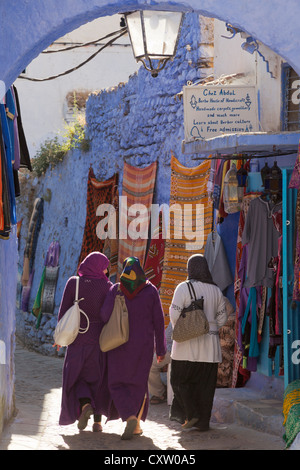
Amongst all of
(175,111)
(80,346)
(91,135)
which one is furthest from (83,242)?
(80,346)

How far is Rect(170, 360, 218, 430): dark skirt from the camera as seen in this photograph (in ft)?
24.7

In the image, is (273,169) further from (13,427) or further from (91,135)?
(91,135)

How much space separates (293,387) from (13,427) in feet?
7.55

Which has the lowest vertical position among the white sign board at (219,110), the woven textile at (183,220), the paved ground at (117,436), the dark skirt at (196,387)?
the paved ground at (117,436)

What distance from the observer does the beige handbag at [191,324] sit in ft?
24.2

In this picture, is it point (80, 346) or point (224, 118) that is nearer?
point (80, 346)

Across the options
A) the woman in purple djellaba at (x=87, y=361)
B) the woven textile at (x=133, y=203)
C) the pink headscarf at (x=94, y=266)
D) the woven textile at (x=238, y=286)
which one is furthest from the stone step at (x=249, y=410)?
the woven textile at (x=133, y=203)

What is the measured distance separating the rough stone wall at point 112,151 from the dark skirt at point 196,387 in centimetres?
324

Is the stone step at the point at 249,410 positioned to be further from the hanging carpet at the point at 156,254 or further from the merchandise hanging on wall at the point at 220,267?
the hanging carpet at the point at 156,254

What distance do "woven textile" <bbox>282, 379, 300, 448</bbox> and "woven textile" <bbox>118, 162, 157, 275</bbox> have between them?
530 cm

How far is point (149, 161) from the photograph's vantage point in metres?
12.0

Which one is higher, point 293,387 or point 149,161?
point 149,161

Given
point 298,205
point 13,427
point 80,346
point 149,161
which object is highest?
point 149,161

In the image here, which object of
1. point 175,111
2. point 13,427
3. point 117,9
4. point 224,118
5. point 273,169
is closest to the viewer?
point 117,9
